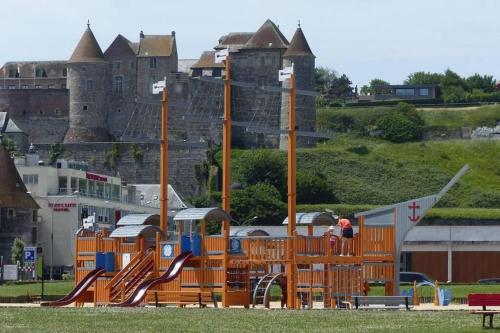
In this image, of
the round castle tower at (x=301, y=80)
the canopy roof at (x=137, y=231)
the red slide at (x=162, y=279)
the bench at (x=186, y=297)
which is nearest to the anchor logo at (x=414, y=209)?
the bench at (x=186, y=297)

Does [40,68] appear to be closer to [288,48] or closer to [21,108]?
[21,108]

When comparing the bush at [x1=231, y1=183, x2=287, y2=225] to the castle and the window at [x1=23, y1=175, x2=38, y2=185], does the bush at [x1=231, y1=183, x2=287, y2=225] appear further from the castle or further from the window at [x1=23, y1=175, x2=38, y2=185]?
the window at [x1=23, y1=175, x2=38, y2=185]

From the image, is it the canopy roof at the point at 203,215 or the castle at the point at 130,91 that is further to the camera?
the castle at the point at 130,91

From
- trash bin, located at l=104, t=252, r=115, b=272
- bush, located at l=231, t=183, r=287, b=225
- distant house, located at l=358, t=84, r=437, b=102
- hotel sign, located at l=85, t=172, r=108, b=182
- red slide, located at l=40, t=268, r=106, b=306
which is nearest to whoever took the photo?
red slide, located at l=40, t=268, r=106, b=306

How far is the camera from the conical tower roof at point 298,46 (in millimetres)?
142125

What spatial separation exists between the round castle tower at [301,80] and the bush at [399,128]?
1137 cm

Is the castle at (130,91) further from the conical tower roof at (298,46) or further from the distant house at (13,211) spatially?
the distant house at (13,211)

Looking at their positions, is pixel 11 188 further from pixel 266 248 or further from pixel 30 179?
pixel 266 248

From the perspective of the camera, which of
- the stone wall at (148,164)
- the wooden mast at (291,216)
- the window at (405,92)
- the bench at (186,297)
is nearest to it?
the wooden mast at (291,216)

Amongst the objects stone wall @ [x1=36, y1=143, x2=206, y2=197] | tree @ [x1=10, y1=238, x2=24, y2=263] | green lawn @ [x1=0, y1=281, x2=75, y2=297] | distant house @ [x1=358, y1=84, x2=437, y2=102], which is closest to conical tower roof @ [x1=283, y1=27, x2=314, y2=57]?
stone wall @ [x1=36, y1=143, x2=206, y2=197]

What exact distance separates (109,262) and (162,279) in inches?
151

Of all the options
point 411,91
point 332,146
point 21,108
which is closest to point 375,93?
point 411,91

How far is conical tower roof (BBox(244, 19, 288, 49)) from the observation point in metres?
146

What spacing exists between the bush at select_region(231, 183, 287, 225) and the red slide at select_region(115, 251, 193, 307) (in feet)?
246
